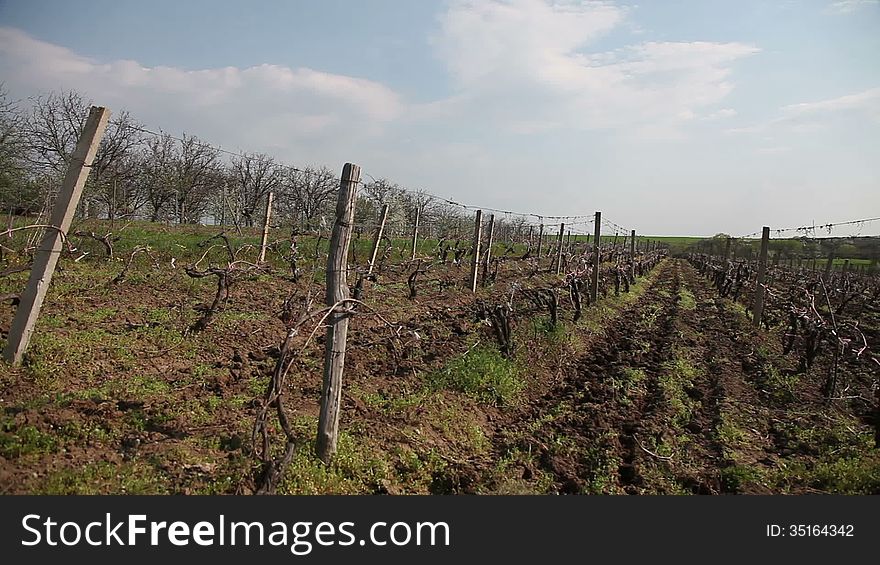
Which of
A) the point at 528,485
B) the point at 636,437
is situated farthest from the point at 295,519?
the point at 636,437

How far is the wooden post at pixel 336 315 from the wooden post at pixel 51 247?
Result: 288 centimetres

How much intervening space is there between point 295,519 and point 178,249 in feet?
42.4

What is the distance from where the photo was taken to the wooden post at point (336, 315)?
13.7 ft

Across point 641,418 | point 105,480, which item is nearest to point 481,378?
point 641,418

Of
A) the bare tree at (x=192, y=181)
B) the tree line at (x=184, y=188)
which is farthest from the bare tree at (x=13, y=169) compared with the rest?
the bare tree at (x=192, y=181)

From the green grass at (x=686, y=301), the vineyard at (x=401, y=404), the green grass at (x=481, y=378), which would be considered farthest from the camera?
the green grass at (x=686, y=301)

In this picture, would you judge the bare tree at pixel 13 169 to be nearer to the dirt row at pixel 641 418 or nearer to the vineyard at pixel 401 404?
the vineyard at pixel 401 404

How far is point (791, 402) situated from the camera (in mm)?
7273

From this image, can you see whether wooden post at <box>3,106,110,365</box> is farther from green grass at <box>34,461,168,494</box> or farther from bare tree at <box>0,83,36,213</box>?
bare tree at <box>0,83,36,213</box>

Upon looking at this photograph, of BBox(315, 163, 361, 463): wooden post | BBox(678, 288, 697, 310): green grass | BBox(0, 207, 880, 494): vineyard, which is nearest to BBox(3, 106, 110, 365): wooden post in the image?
BBox(0, 207, 880, 494): vineyard

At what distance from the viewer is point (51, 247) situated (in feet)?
17.0

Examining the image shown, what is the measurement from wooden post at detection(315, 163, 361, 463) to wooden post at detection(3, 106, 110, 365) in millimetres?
2880

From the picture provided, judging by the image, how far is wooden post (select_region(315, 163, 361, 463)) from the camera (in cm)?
417

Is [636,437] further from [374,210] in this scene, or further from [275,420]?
[374,210]
